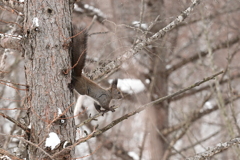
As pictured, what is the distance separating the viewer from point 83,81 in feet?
11.2

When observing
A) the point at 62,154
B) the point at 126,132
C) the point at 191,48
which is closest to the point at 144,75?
the point at 191,48

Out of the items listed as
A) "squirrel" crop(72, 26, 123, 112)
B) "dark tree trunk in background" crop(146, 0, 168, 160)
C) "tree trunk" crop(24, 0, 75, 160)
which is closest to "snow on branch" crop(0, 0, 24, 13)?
"tree trunk" crop(24, 0, 75, 160)

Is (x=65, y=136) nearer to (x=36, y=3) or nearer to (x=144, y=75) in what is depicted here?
(x=36, y=3)

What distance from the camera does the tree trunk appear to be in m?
2.29

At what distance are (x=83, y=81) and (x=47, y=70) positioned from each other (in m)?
1.06

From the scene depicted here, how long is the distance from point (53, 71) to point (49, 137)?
0.49 metres

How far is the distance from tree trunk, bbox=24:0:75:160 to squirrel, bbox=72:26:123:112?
0.11 m

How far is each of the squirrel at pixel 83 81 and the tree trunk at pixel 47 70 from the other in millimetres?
109

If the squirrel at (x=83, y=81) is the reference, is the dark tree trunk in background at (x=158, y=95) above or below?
above

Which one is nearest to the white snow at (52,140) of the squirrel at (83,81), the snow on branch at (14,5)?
the squirrel at (83,81)

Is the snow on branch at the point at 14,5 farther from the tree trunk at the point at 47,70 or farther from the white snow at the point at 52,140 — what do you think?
the white snow at the point at 52,140

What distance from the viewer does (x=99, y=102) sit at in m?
4.03

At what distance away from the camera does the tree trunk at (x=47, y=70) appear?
2285 mm

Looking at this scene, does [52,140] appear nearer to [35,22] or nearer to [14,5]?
[35,22]
